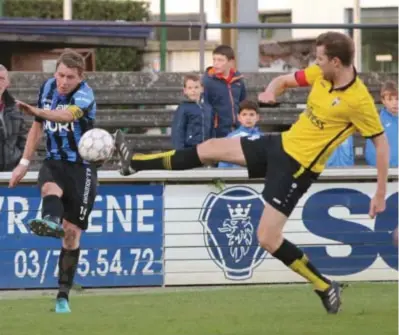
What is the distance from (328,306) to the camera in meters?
10.4

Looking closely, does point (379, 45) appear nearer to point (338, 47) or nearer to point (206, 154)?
point (206, 154)

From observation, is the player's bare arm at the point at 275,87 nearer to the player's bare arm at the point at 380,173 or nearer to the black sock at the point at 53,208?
the player's bare arm at the point at 380,173

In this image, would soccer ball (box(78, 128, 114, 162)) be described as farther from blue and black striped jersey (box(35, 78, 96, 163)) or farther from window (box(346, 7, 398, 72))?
window (box(346, 7, 398, 72))

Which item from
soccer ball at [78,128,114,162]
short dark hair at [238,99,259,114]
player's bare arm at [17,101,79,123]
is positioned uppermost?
player's bare arm at [17,101,79,123]

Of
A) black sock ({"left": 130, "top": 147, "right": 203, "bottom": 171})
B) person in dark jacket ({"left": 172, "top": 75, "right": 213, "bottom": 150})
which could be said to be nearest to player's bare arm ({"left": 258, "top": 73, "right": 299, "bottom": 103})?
black sock ({"left": 130, "top": 147, "right": 203, "bottom": 171})

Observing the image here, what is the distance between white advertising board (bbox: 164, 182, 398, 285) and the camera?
13.8m

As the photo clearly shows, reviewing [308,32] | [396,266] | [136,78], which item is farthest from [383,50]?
[396,266]

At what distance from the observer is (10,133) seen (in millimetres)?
13945

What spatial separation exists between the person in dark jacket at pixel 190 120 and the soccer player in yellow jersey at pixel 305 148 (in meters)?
3.96

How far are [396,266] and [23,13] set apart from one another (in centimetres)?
2251

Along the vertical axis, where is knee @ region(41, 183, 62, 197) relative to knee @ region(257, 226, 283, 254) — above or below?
above

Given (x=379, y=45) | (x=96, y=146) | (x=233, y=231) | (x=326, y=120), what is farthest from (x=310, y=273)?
(x=379, y=45)

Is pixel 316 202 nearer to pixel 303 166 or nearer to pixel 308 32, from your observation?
pixel 303 166

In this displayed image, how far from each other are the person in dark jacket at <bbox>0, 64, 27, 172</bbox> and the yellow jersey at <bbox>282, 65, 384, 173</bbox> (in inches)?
181
